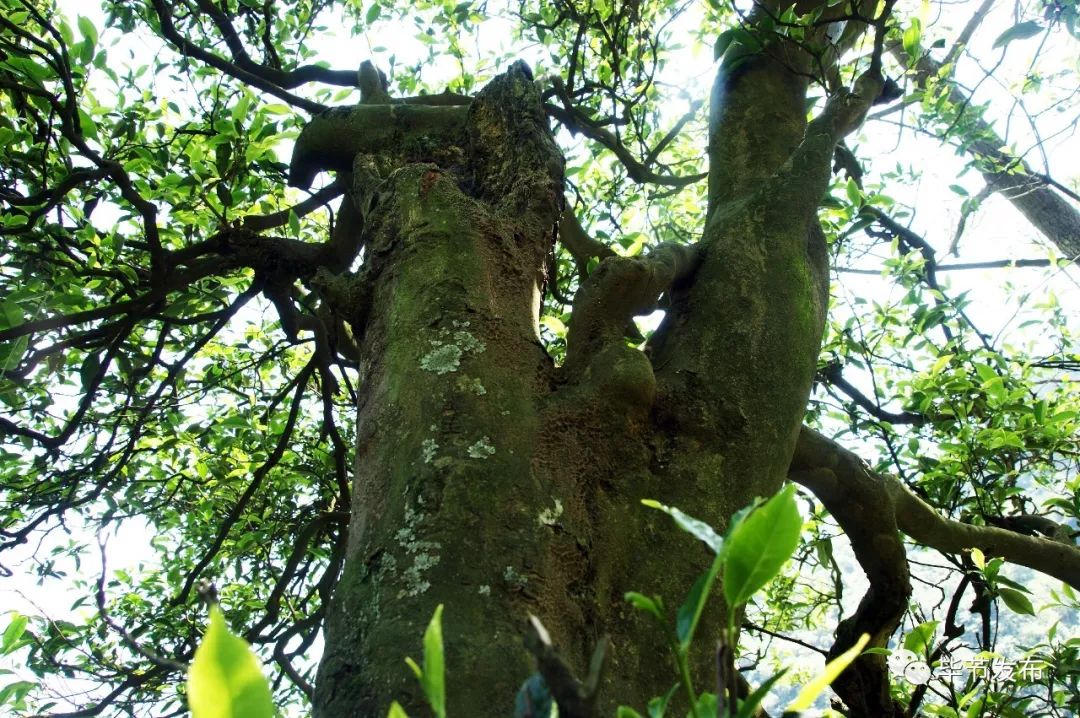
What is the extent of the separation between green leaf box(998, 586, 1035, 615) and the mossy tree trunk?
48.4 inches

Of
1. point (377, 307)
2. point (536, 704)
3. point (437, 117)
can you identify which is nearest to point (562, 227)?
point (437, 117)

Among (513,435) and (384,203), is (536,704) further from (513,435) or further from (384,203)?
(384,203)

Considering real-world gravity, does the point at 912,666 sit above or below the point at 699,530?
above

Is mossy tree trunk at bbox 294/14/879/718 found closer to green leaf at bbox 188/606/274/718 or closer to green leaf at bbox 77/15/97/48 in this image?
green leaf at bbox 188/606/274/718

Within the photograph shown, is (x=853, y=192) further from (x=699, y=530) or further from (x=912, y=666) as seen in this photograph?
(x=699, y=530)

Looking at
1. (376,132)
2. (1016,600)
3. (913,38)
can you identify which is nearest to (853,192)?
(913,38)

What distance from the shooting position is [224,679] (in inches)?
20.2

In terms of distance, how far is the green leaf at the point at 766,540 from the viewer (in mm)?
650

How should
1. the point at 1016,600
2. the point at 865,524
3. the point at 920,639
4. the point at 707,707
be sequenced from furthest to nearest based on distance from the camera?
1. the point at 865,524
2. the point at 1016,600
3. the point at 920,639
4. the point at 707,707

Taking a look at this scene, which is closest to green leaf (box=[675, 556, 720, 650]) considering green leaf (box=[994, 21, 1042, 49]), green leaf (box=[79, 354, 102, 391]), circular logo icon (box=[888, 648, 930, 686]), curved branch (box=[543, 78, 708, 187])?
circular logo icon (box=[888, 648, 930, 686])

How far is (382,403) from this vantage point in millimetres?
1642

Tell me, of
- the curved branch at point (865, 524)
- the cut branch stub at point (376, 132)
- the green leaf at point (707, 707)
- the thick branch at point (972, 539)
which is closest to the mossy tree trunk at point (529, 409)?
the cut branch stub at point (376, 132)

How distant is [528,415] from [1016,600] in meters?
1.97

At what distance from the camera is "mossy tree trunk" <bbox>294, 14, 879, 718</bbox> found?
1263 millimetres
